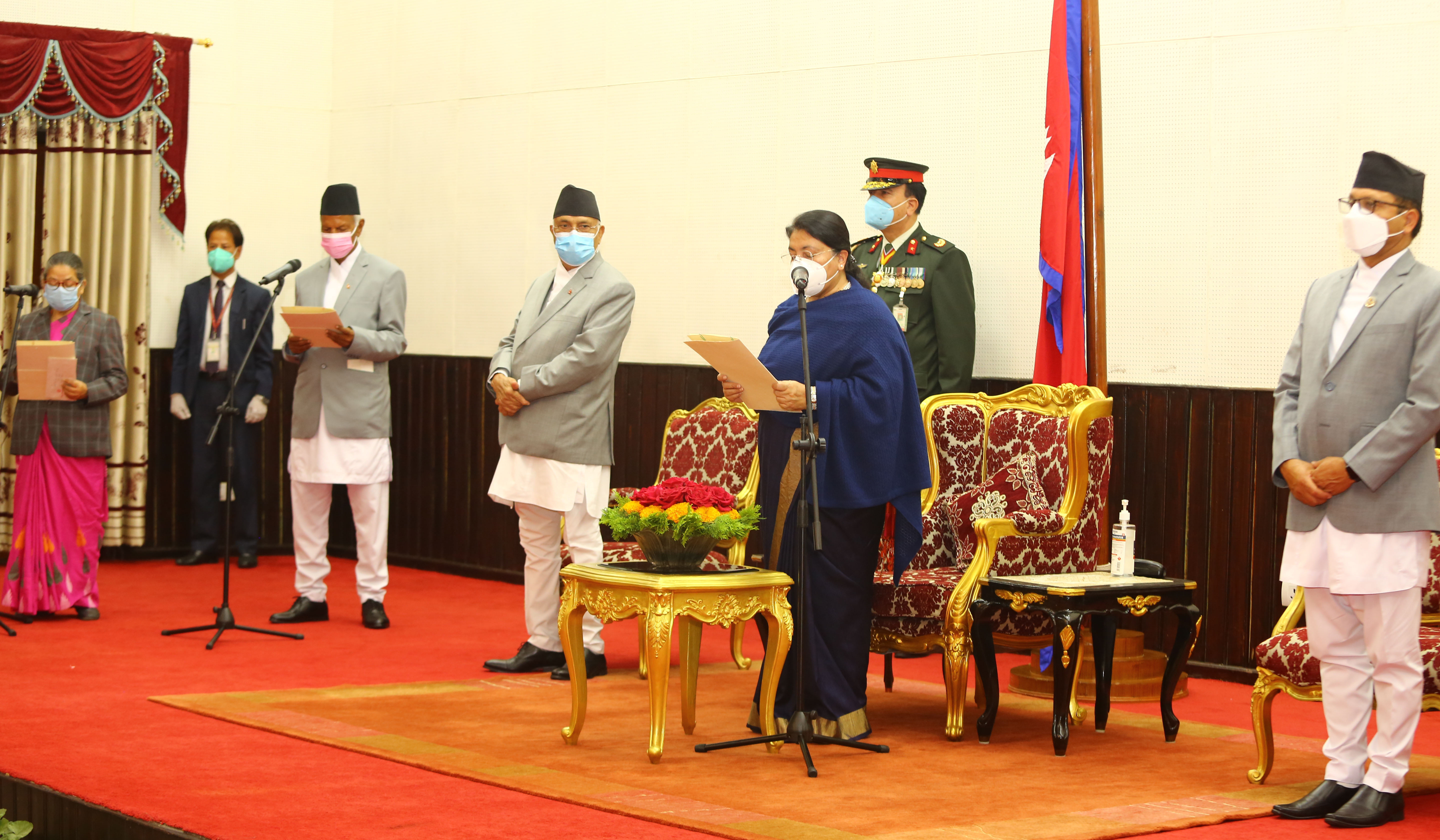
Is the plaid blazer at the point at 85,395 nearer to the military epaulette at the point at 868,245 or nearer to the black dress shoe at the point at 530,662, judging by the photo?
the black dress shoe at the point at 530,662

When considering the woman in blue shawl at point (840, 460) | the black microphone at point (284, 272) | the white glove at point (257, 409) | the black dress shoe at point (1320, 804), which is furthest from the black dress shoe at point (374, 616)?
the black dress shoe at point (1320, 804)

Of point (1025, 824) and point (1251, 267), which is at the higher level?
point (1251, 267)

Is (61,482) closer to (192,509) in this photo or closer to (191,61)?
(192,509)

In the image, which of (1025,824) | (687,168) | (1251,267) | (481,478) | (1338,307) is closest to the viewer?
(1025,824)

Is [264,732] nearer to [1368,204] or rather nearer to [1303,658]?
[1303,658]

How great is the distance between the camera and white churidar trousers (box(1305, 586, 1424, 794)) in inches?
165

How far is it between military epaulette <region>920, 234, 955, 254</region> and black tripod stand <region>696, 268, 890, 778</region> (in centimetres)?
198

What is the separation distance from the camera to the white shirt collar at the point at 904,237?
273 inches

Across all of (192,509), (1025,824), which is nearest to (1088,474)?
(1025,824)

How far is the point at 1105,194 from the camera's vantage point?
6828 millimetres

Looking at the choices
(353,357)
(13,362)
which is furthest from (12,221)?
(353,357)

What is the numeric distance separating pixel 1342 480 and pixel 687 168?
4.74 m

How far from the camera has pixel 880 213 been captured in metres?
6.86

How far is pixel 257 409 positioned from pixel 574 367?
377 cm
